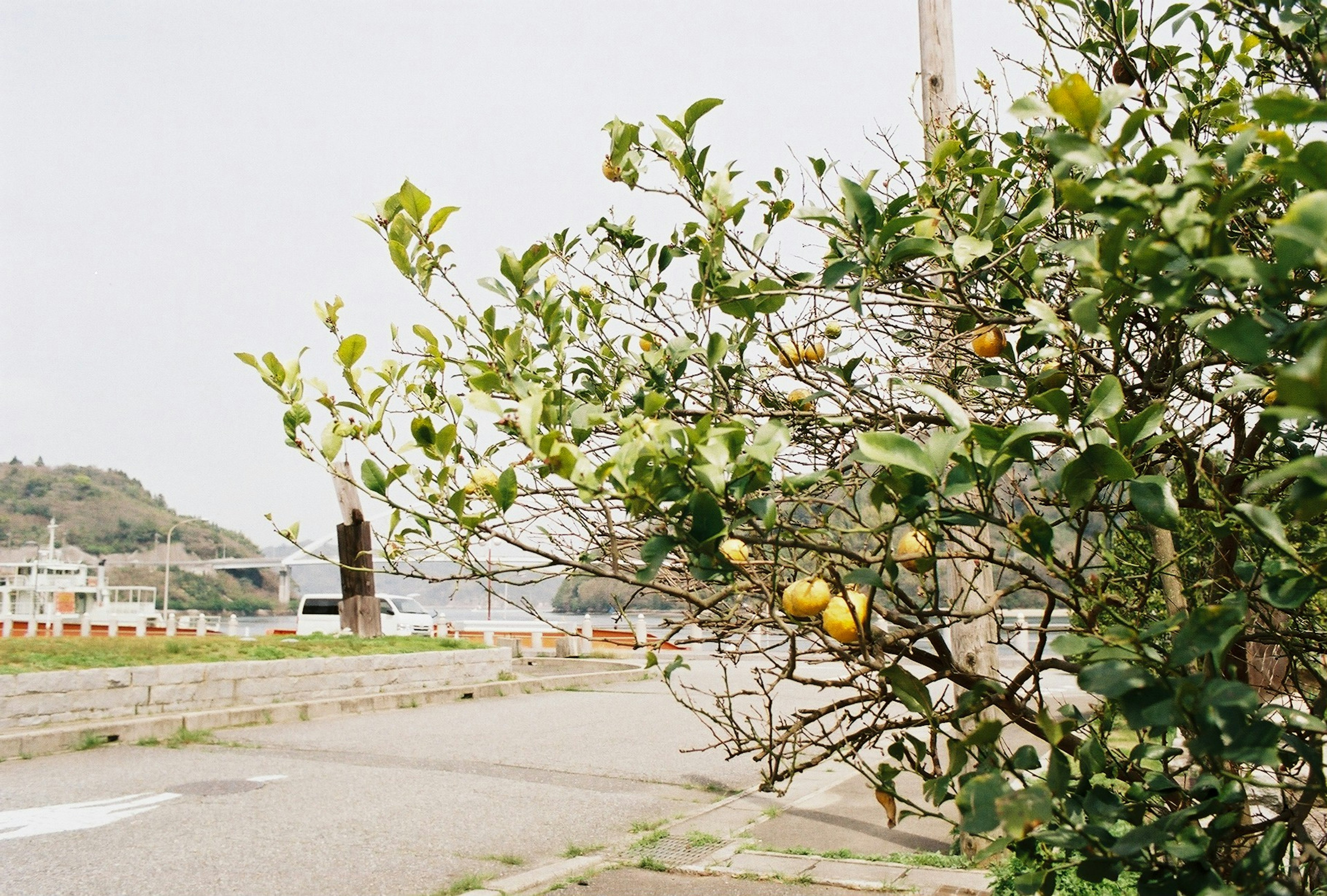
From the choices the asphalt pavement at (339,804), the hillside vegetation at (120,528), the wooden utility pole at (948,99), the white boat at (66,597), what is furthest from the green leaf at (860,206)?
the hillside vegetation at (120,528)

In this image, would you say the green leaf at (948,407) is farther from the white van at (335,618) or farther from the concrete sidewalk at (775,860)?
the white van at (335,618)

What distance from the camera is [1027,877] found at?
4.91ft

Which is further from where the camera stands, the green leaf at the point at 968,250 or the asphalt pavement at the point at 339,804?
the asphalt pavement at the point at 339,804

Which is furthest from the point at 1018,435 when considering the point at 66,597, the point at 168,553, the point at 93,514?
the point at 93,514

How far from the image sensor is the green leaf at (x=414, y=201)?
5.67 ft

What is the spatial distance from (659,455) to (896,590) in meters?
0.60

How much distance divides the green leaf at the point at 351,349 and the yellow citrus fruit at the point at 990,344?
4.21 feet

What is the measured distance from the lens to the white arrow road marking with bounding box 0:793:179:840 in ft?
18.9

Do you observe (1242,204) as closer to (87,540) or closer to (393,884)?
(393,884)

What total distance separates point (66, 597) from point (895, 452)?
54589 millimetres

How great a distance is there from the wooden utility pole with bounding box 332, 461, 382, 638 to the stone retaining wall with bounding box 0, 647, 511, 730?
1.57 metres

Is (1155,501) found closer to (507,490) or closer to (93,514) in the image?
(507,490)

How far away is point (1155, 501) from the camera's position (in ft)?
3.79

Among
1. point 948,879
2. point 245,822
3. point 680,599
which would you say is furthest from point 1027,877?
point 245,822
